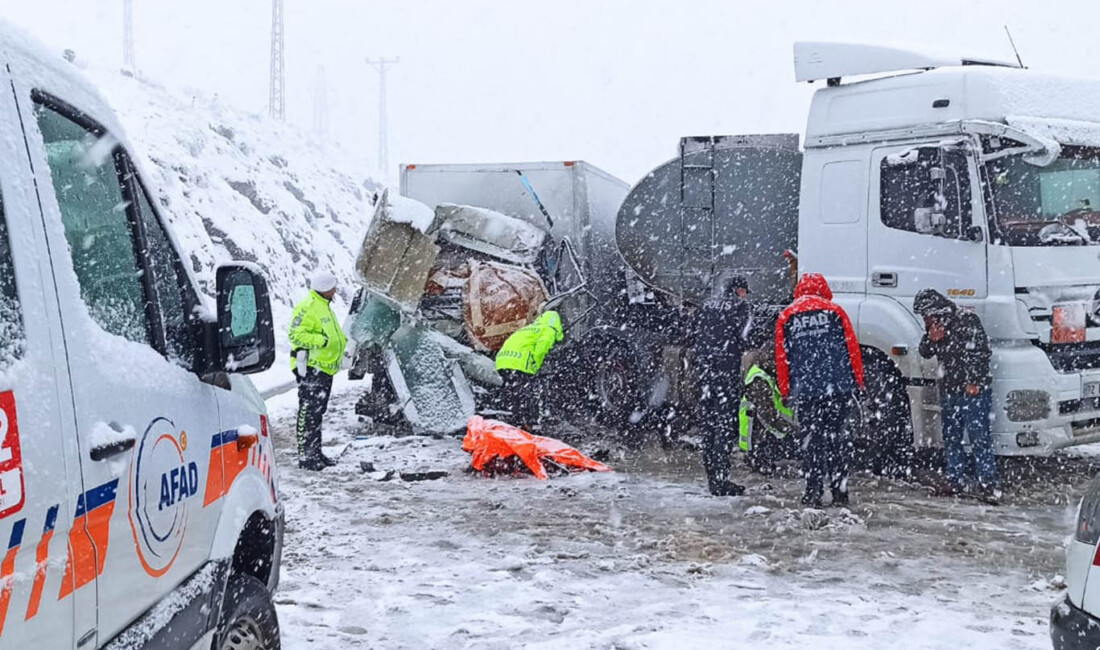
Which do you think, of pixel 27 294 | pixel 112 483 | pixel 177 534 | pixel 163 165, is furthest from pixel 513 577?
pixel 163 165

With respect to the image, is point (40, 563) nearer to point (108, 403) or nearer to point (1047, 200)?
point (108, 403)

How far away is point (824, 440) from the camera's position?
7.07 meters

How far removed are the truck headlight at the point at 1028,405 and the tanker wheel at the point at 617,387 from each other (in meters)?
3.63

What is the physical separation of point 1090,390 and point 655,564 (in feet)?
11.6

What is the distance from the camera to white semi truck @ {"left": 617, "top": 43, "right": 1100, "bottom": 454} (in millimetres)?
7074

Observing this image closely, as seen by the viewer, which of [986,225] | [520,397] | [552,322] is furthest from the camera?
[520,397]

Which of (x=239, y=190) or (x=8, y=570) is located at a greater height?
(x=239, y=190)

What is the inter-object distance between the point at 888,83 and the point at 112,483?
6807 millimetres

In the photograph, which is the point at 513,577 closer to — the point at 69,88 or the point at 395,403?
the point at 69,88

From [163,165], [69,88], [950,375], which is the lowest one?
[950,375]

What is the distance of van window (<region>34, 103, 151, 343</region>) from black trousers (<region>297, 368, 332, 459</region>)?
598 centimetres

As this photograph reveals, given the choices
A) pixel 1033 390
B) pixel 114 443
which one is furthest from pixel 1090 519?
pixel 1033 390

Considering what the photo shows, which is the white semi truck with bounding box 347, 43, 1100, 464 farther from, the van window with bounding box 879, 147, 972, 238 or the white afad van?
the white afad van

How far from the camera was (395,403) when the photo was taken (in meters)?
10.3
